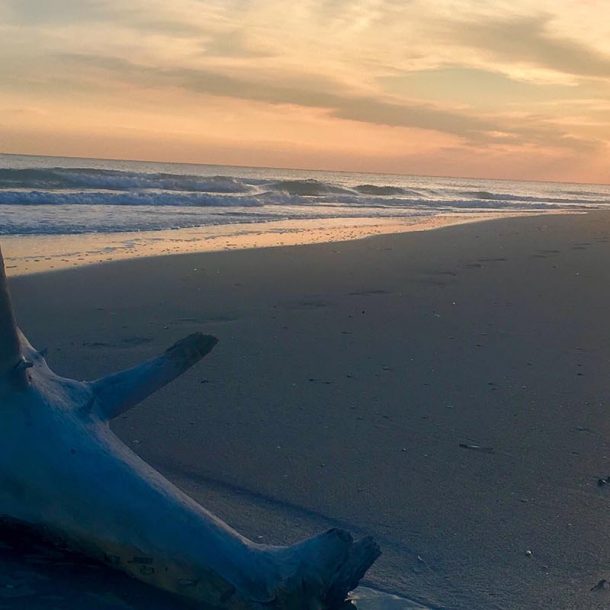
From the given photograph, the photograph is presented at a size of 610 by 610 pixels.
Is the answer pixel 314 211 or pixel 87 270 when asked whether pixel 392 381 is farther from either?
pixel 314 211

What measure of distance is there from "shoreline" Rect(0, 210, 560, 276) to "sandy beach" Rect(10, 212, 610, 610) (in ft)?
4.20

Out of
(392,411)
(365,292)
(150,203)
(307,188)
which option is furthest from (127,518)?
(307,188)

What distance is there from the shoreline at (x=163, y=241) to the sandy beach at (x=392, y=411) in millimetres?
1280

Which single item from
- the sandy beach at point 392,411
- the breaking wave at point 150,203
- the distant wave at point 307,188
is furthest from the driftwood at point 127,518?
the distant wave at point 307,188

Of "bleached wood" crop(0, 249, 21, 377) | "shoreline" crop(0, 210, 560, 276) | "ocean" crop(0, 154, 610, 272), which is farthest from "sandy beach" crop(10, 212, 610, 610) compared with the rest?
"ocean" crop(0, 154, 610, 272)

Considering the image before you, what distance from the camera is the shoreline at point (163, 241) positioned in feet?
32.4

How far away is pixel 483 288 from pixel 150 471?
6.07 metres

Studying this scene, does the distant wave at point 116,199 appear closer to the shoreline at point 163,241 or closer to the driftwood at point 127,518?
the shoreline at point 163,241

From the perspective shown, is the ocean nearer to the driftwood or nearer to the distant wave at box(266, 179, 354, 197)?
the distant wave at box(266, 179, 354, 197)

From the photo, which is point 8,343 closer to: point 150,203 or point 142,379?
point 142,379

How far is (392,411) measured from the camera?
4.18 m

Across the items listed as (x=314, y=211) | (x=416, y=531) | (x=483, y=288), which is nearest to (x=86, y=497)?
(x=416, y=531)

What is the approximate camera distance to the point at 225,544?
227 cm

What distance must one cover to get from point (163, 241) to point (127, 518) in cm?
1058
